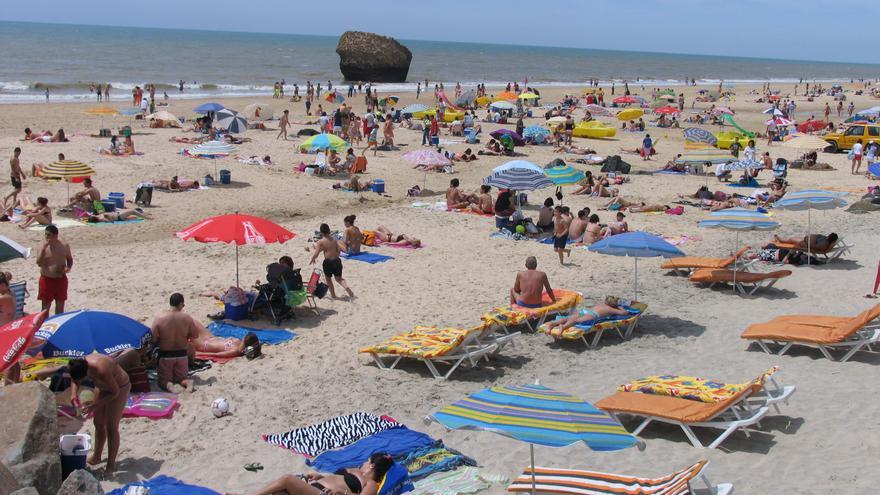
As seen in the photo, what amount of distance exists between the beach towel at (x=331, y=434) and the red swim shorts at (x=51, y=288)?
4.44m

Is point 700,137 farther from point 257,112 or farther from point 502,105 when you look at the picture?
point 257,112

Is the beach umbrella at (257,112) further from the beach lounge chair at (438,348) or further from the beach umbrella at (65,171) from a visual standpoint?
the beach lounge chair at (438,348)

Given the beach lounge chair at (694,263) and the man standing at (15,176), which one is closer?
the beach lounge chair at (694,263)

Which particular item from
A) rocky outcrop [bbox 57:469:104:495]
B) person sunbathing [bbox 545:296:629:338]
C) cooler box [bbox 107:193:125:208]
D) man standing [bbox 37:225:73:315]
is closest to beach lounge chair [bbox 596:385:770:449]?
person sunbathing [bbox 545:296:629:338]

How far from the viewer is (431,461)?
22.8ft

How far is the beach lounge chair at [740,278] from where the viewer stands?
12.6 meters

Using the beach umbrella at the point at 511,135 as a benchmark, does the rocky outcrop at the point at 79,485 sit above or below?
below

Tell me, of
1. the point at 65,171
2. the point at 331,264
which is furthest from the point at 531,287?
the point at 65,171

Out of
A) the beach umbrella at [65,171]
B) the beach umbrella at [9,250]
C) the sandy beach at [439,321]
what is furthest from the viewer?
the beach umbrella at [65,171]

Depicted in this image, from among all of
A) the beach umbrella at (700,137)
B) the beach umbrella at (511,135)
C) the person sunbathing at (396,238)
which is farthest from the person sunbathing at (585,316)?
the beach umbrella at (511,135)

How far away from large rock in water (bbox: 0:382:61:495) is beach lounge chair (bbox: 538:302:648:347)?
19.4 feet

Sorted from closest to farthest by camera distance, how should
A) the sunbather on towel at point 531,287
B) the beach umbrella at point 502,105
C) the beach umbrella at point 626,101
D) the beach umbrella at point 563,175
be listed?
the sunbather on towel at point 531,287, the beach umbrella at point 563,175, the beach umbrella at point 502,105, the beach umbrella at point 626,101

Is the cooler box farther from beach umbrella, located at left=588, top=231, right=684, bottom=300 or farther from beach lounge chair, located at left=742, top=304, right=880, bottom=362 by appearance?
beach lounge chair, located at left=742, top=304, right=880, bottom=362

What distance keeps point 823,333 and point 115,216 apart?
12.8 m
